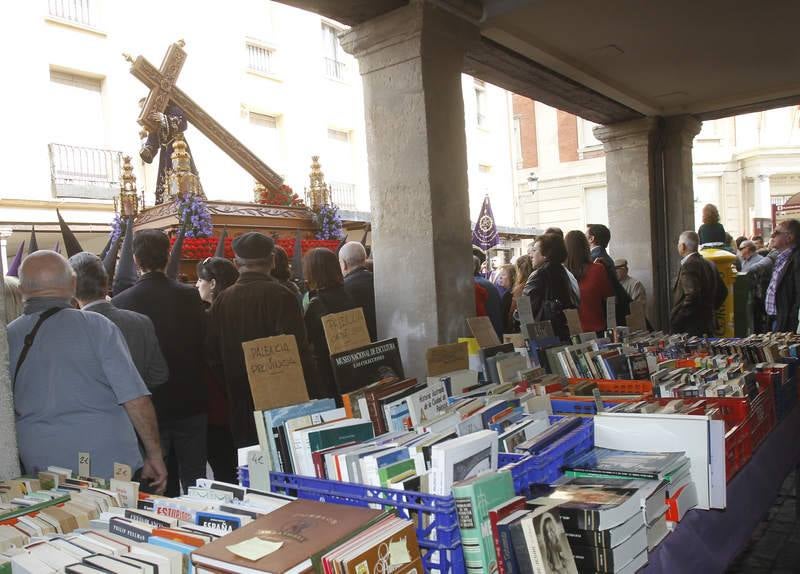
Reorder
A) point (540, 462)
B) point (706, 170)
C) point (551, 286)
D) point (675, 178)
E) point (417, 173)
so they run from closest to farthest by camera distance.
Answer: point (540, 462) < point (417, 173) < point (551, 286) < point (675, 178) < point (706, 170)

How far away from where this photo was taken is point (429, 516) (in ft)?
5.28

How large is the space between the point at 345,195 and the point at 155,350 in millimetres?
14241

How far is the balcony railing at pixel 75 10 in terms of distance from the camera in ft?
39.9

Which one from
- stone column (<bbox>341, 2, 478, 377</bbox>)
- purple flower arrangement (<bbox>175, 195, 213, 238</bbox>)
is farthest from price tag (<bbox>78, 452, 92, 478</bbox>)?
purple flower arrangement (<bbox>175, 195, 213, 238</bbox>)

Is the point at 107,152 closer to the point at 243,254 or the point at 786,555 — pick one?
the point at 243,254

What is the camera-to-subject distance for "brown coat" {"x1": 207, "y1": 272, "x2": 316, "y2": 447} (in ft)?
11.4

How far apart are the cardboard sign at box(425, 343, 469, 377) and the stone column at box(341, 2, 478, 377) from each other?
42.0 inches

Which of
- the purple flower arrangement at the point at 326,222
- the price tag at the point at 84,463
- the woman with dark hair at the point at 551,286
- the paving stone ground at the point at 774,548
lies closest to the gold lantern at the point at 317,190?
the purple flower arrangement at the point at 326,222

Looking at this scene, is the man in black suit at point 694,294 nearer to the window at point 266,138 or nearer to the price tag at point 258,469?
the price tag at point 258,469

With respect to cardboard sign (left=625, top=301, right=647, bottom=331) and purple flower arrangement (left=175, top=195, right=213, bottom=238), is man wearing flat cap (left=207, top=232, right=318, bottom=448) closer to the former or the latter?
cardboard sign (left=625, top=301, right=647, bottom=331)

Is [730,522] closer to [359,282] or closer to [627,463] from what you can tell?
[627,463]

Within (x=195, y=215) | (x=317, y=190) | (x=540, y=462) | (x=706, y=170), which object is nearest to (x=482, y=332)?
(x=540, y=462)

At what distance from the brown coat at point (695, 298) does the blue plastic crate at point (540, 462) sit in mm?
4645

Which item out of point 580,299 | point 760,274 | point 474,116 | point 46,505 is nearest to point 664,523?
point 46,505
